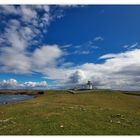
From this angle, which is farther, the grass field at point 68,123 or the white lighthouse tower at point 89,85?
the white lighthouse tower at point 89,85

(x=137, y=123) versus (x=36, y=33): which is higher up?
(x=36, y=33)

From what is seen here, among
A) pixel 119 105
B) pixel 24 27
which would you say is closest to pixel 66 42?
pixel 24 27

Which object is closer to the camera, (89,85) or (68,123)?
(68,123)

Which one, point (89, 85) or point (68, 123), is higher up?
point (89, 85)

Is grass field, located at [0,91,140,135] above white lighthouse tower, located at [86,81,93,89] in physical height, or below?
below

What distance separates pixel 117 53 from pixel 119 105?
6.05m

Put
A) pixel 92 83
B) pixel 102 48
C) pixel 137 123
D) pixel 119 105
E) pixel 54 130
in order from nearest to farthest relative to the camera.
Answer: pixel 54 130, pixel 137 123, pixel 102 48, pixel 92 83, pixel 119 105

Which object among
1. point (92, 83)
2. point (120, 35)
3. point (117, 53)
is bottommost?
point (92, 83)

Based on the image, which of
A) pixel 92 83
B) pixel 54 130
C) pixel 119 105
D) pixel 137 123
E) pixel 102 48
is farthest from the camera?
pixel 119 105

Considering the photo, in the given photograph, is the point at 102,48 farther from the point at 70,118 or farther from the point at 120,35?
the point at 70,118

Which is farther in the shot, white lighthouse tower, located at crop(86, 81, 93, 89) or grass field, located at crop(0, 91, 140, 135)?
white lighthouse tower, located at crop(86, 81, 93, 89)

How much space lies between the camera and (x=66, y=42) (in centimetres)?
1338

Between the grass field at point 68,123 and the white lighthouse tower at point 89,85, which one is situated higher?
the white lighthouse tower at point 89,85

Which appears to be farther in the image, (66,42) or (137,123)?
(66,42)
